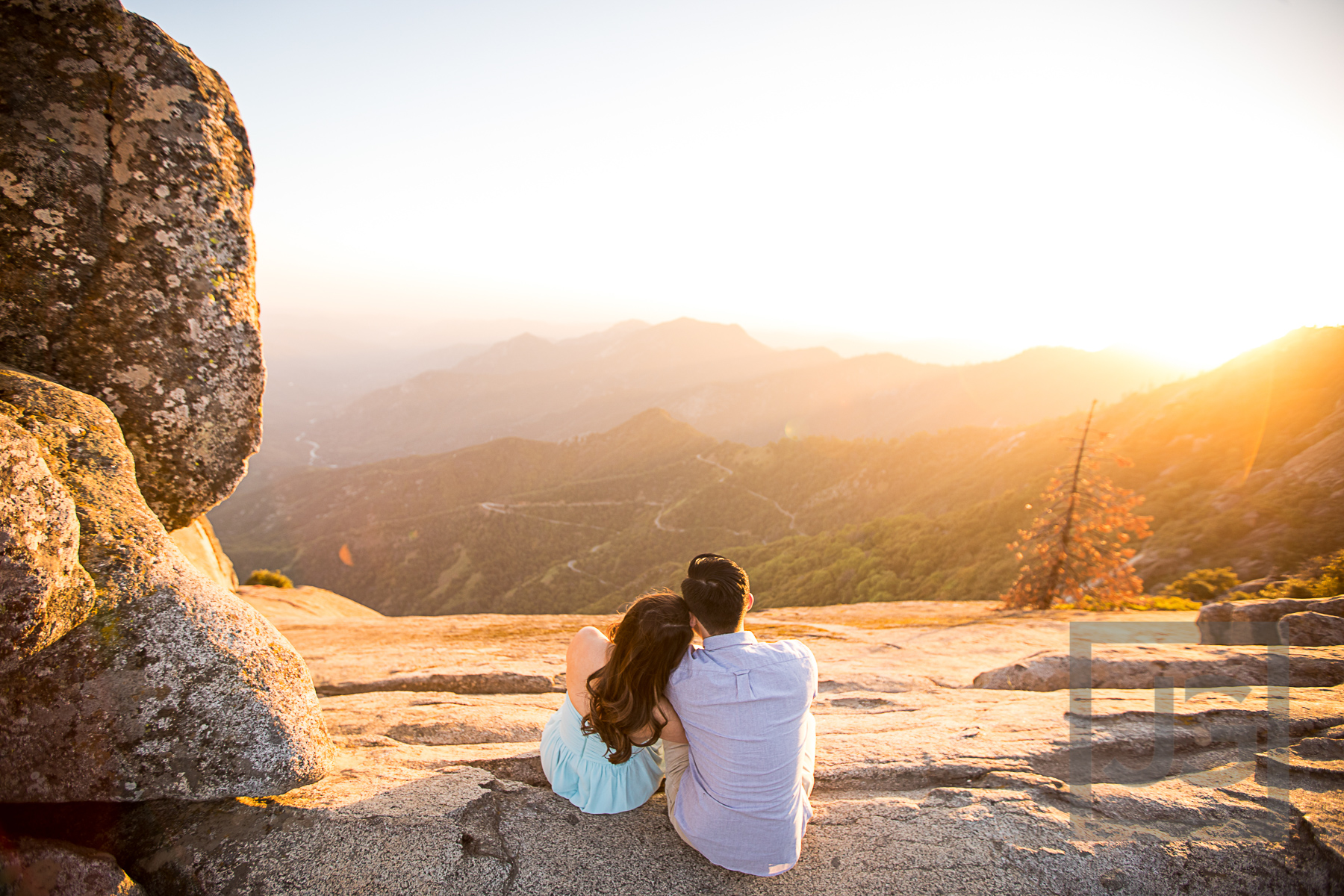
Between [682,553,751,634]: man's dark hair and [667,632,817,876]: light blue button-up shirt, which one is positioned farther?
[682,553,751,634]: man's dark hair

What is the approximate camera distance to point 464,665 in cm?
955

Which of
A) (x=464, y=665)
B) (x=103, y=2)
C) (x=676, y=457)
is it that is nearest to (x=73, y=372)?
(x=103, y=2)

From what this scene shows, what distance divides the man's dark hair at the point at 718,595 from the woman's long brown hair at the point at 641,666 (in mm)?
115

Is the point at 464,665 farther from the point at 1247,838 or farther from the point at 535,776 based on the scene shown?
the point at 1247,838

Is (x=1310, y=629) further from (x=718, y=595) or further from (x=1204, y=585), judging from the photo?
(x=1204, y=585)

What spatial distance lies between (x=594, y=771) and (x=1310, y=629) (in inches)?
440

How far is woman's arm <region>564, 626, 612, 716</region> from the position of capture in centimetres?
424

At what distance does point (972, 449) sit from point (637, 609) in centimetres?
7842

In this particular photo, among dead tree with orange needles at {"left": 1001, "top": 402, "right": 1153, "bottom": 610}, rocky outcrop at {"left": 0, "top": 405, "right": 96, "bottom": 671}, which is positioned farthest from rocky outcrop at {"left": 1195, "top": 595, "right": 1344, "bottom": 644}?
rocky outcrop at {"left": 0, "top": 405, "right": 96, "bottom": 671}

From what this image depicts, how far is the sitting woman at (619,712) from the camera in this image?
152 inches

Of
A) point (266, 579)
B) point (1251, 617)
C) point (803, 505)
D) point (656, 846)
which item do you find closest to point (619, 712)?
point (656, 846)

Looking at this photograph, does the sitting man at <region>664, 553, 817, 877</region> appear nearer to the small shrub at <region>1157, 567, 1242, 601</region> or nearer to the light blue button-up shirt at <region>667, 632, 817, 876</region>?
the light blue button-up shirt at <region>667, 632, 817, 876</region>

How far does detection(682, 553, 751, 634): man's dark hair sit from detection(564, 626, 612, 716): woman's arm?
0.79 metres

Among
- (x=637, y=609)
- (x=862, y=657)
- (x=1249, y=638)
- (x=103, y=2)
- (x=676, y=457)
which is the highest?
(x=103, y=2)
